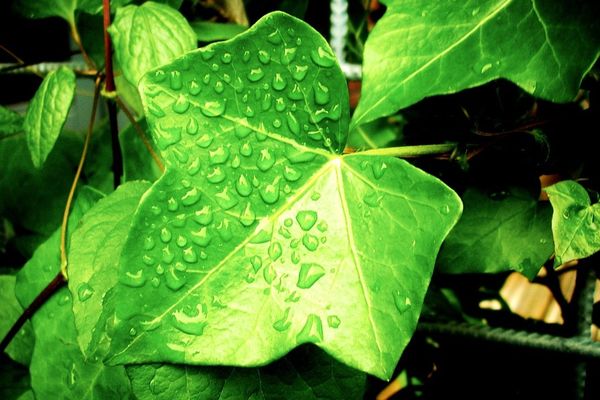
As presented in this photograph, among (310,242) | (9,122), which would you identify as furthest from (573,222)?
(9,122)

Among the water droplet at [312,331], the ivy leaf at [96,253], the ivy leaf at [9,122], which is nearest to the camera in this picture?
the water droplet at [312,331]

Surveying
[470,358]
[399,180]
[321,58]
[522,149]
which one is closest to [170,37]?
[321,58]

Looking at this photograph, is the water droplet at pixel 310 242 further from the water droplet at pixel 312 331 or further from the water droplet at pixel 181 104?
the water droplet at pixel 181 104

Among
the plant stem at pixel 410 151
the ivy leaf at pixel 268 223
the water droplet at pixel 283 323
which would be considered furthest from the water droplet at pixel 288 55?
the water droplet at pixel 283 323

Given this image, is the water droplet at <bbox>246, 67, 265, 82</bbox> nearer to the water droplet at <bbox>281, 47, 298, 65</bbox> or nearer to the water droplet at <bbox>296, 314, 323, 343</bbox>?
the water droplet at <bbox>281, 47, 298, 65</bbox>

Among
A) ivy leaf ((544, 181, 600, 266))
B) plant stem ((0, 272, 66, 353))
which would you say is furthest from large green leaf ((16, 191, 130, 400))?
ivy leaf ((544, 181, 600, 266))

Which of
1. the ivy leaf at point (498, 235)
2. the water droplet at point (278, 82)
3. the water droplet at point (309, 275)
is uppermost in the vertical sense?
the water droplet at point (278, 82)

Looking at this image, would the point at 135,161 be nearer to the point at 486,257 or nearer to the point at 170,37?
the point at 170,37
